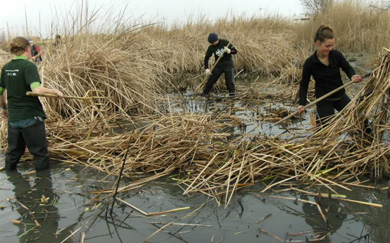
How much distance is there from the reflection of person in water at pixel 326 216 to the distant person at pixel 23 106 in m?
2.57

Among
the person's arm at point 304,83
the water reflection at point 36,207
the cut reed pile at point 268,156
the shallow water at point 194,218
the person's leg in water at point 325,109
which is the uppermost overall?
the person's arm at point 304,83

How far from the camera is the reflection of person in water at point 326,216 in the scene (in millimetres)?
2479

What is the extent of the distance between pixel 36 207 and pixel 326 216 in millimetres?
2420

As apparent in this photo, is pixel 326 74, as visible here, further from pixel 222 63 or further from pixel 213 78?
pixel 213 78

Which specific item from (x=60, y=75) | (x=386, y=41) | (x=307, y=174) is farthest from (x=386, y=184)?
(x=386, y=41)

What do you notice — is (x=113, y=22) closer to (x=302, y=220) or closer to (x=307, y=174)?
(x=307, y=174)

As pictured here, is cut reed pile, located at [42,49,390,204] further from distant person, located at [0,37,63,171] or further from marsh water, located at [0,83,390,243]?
distant person, located at [0,37,63,171]

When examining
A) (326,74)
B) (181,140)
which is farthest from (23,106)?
(326,74)

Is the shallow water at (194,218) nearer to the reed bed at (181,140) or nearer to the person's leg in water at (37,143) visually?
the reed bed at (181,140)

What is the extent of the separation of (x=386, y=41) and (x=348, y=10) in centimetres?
321

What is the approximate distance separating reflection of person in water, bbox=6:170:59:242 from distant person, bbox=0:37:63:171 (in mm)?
232

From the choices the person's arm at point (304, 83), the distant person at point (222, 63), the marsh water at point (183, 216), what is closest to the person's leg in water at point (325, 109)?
the person's arm at point (304, 83)

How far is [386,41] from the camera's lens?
9.00 m

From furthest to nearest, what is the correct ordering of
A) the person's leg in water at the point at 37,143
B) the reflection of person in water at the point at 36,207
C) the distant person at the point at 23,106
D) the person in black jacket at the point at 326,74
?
the person in black jacket at the point at 326,74
the person's leg in water at the point at 37,143
the distant person at the point at 23,106
the reflection of person in water at the point at 36,207
